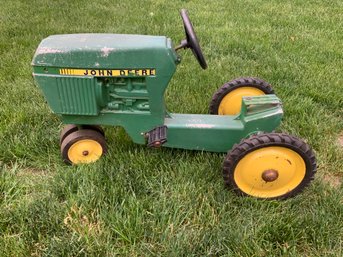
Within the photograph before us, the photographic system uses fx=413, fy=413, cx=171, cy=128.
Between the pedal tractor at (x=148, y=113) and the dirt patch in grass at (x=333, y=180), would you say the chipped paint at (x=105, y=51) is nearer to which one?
the pedal tractor at (x=148, y=113)

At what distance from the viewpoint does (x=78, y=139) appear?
2488 millimetres

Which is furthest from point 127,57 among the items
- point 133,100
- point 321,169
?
point 321,169

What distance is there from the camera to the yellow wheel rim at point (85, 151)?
252 cm

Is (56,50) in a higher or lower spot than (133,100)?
higher

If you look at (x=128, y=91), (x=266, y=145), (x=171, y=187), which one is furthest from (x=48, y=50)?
(x=266, y=145)

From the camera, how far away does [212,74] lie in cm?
378

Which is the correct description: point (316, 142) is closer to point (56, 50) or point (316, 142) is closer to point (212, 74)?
point (212, 74)

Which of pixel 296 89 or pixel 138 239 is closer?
pixel 138 239

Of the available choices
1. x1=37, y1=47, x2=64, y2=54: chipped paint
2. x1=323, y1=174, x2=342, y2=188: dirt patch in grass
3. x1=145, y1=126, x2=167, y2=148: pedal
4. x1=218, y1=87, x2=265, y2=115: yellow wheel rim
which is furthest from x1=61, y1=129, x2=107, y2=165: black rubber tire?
x1=323, y1=174, x2=342, y2=188: dirt patch in grass

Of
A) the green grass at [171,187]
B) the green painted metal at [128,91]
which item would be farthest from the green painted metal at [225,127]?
the green grass at [171,187]

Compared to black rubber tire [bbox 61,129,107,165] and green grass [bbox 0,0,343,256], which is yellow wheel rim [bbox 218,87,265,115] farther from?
black rubber tire [bbox 61,129,107,165]

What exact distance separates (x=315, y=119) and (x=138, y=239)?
5.78 feet

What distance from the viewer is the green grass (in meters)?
2.00

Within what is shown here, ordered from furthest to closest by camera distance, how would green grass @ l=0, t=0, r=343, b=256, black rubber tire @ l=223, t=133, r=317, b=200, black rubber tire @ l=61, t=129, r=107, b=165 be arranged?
black rubber tire @ l=61, t=129, r=107, b=165 → black rubber tire @ l=223, t=133, r=317, b=200 → green grass @ l=0, t=0, r=343, b=256
